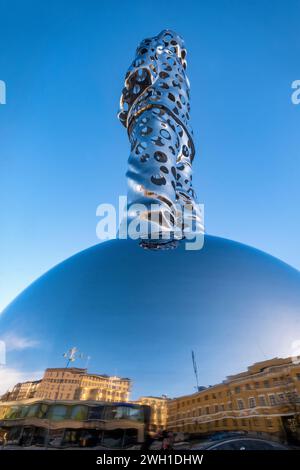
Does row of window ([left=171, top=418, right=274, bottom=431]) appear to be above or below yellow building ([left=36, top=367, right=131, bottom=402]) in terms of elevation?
below

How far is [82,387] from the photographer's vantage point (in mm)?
1377

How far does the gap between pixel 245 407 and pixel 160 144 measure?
7.76ft

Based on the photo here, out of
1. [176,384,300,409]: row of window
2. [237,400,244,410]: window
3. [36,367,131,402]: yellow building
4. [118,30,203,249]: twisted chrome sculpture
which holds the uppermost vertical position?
[118,30,203,249]: twisted chrome sculpture

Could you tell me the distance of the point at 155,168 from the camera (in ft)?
8.82

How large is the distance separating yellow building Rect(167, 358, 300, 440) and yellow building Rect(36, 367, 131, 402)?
0.26 m

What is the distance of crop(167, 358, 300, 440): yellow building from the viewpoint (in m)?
1.26

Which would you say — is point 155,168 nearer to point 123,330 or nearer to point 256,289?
point 256,289

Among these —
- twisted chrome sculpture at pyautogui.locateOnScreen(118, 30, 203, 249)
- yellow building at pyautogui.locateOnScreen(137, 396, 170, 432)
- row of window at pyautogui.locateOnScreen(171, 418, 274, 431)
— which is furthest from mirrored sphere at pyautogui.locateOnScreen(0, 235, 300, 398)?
twisted chrome sculpture at pyautogui.locateOnScreen(118, 30, 203, 249)

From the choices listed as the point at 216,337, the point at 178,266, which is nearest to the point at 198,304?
the point at 216,337

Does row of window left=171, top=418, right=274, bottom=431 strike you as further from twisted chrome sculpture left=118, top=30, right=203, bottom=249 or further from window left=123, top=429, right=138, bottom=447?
twisted chrome sculpture left=118, top=30, right=203, bottom=249

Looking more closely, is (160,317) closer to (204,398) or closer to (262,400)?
(204,398)

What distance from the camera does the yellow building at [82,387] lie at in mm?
1354

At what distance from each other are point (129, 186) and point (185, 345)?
1659 mm

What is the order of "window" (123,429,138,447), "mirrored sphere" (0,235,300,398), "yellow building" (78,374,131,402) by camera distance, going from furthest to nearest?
"mirrored sphere" (0,235,300,398)
"yellow building" (78,374,131,402)
"window" (123,429,138,447)
